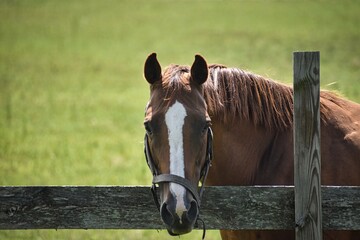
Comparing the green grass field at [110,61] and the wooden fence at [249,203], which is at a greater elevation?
the wooden fence at [249,203]

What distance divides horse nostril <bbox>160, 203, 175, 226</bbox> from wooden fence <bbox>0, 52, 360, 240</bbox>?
1.20 ft

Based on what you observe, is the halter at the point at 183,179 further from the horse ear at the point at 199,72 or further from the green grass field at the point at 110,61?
the green grass field at the point at 110,61

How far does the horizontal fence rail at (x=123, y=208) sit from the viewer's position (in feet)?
12.8

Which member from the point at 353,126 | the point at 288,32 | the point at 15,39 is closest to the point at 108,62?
the point at 15,39

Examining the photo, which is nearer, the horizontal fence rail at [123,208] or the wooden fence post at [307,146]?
the wooden fence post at [307,146]

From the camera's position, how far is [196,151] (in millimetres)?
3830

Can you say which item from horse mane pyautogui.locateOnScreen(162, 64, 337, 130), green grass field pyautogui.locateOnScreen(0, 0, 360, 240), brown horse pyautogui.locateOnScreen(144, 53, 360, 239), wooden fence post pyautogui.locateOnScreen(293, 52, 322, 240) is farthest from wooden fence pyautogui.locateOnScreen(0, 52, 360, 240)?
green grass field pyautogui.locateOnScreen(0, 0, 360, 240)

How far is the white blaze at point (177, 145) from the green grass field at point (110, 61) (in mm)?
3758

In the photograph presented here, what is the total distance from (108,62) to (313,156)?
25041 millimetres

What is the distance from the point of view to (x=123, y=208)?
3918 mm

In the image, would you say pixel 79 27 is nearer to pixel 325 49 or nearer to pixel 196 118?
pixel 325 49

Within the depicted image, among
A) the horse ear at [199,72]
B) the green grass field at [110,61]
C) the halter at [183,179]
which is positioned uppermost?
the horse ear at [199,72]

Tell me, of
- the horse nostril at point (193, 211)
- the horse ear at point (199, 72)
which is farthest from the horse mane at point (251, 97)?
the horse nostril at point (193, 211)

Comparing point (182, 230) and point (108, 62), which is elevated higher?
point (182, 230)
